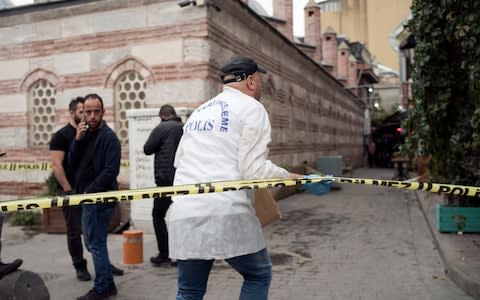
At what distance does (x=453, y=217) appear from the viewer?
7.11 meters

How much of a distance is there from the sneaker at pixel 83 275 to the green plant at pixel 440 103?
14.9ft

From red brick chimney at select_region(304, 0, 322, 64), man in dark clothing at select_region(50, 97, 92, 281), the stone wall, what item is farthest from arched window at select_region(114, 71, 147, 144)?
red brick chimney at select_region(304, 0, 322, 64)

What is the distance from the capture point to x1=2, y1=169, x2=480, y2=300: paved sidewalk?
16.0 ft

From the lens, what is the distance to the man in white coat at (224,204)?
2.76m

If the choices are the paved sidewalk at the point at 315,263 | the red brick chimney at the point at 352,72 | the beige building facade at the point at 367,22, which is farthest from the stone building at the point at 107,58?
the beige building facade at the point at 367,22

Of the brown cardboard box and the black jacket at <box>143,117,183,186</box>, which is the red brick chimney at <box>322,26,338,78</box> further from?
the brown cardboard box

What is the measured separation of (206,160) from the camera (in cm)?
289

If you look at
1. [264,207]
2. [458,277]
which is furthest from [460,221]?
[264,207]

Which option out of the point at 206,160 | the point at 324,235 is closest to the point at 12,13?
the point at 324,235

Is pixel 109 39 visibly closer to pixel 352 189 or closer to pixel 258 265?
Answer: pixel 258 265

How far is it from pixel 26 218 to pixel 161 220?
446 centimetres

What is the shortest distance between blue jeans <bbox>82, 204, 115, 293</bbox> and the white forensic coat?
181 centimetres

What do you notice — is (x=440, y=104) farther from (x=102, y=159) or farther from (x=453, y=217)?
(x=102, y=159)

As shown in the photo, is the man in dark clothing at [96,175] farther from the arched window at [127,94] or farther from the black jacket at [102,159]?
the arched window at [127,94]
